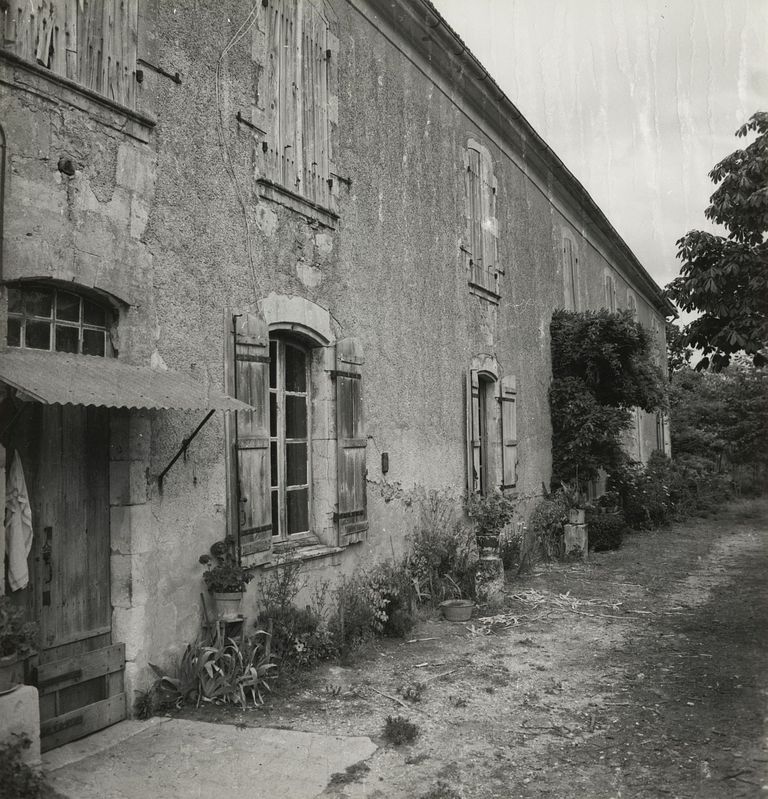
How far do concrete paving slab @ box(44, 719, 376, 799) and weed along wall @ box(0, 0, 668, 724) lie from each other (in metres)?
0.53

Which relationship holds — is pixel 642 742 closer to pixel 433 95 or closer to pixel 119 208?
pixel 119 208

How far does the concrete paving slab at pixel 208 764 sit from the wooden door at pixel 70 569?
246mm

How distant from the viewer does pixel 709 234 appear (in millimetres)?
9172

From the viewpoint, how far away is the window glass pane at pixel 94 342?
14.6 ft

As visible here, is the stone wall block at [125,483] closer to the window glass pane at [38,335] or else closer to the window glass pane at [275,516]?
the window glass pane at [38,335]

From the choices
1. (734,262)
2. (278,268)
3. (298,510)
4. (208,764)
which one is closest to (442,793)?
(208,764)

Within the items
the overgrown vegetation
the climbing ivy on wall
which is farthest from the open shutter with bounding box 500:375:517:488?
the overgrown vegetation

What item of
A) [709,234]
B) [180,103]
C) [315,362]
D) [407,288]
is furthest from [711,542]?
[180,103]

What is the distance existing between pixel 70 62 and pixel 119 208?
84 centimetres

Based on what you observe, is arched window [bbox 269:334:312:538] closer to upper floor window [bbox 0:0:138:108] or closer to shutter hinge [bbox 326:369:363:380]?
shutter hinge [bbox 326:369:363:380]

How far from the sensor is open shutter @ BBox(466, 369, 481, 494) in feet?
30.1

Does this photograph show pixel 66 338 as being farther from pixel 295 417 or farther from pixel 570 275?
pixel 570 275

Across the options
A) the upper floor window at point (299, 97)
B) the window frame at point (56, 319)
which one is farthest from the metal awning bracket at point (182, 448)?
the upper floor window at point (299, 97)

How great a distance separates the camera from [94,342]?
451 cm
